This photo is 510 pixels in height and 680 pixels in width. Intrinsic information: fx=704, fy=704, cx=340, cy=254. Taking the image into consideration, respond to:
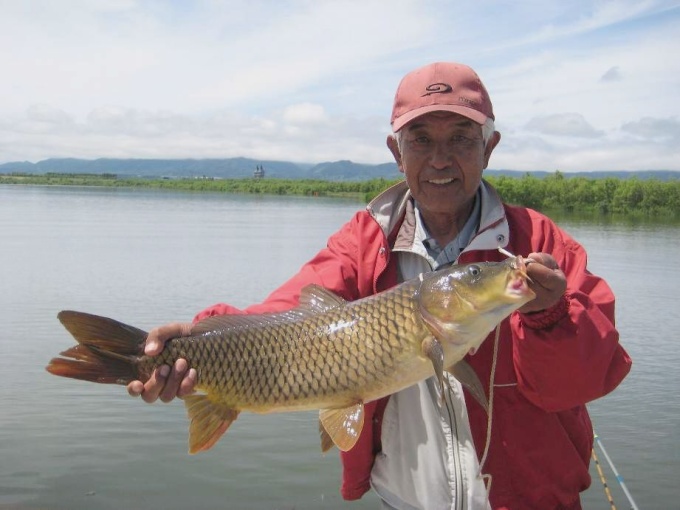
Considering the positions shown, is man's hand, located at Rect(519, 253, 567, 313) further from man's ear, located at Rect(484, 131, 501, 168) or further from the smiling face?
man's ear, located at Rect(484, 131, 501, 168)

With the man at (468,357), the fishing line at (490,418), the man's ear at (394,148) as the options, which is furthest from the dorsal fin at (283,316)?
the man's ear at (394,148)

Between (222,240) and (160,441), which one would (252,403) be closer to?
(160,441)

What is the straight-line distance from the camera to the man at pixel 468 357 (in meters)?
2.52

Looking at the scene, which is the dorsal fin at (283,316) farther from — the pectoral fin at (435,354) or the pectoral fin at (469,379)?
the pectoral fin at (469,379)

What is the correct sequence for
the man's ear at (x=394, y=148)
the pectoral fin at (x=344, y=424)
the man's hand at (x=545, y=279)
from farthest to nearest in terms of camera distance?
the man's ear at (x=394, y=148)
the pectoral fin at (x=344, y=424)
the man's hand at (x=545, y=279)

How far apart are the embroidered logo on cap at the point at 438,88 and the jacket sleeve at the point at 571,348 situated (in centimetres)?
81

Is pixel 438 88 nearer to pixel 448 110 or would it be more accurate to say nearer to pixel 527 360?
pixel 448 110

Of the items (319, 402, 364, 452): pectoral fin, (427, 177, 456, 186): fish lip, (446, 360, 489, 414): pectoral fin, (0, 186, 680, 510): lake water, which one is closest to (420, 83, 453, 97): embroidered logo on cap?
(427, 177, 456, 186): fish lip

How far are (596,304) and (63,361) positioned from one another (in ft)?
6.53

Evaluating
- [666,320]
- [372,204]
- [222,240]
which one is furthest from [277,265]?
[372,204]

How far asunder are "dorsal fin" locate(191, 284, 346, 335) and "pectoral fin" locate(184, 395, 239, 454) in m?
0.28

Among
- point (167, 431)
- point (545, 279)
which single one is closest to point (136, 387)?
point (545, 279)

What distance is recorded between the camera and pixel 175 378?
2752 millimetres

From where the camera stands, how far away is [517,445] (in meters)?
2.73
